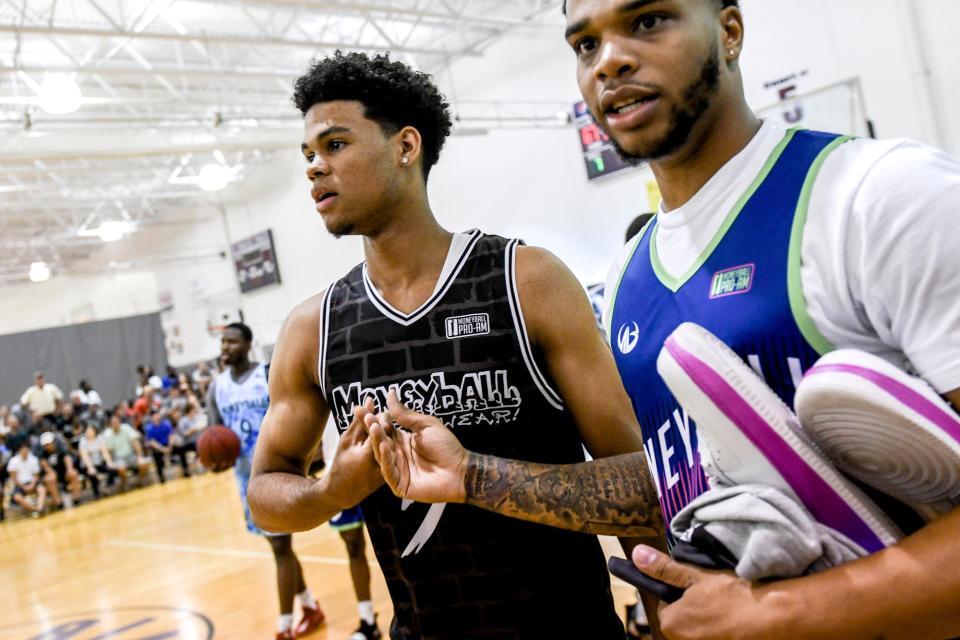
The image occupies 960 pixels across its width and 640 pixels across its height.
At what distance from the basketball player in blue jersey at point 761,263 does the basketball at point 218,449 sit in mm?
4156

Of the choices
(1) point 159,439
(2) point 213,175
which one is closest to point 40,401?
(1) point 159,439

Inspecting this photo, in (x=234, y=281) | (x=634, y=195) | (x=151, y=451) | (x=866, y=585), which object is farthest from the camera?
(x=234, y=281)

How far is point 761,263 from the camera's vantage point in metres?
1.01

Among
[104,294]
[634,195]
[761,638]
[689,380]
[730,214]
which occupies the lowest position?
[761,638]

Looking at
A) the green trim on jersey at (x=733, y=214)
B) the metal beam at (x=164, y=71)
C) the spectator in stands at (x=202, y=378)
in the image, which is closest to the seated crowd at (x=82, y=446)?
the spectator in stands at (x=202, y=378)

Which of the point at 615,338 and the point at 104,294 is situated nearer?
the point at 615,338

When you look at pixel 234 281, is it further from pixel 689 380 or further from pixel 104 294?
pixel 689 380

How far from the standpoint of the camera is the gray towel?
85cm

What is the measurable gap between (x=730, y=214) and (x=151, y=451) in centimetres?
1535

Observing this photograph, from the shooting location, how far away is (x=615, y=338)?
4.39 feet

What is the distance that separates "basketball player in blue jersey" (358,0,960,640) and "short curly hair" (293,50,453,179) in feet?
3.28

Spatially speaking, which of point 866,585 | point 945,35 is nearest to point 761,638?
point 866,585

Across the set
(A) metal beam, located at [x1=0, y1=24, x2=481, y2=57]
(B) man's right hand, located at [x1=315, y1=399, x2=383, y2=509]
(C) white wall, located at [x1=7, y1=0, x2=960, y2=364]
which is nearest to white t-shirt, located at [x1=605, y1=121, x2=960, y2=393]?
(B) man's right hand, located at [x1=315, y1=399, x2=383, y2=509]

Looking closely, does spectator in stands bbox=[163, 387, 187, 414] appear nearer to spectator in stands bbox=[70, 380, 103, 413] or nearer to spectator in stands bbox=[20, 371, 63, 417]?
spectator in stands bbox=[70, 380, 103, 413]
